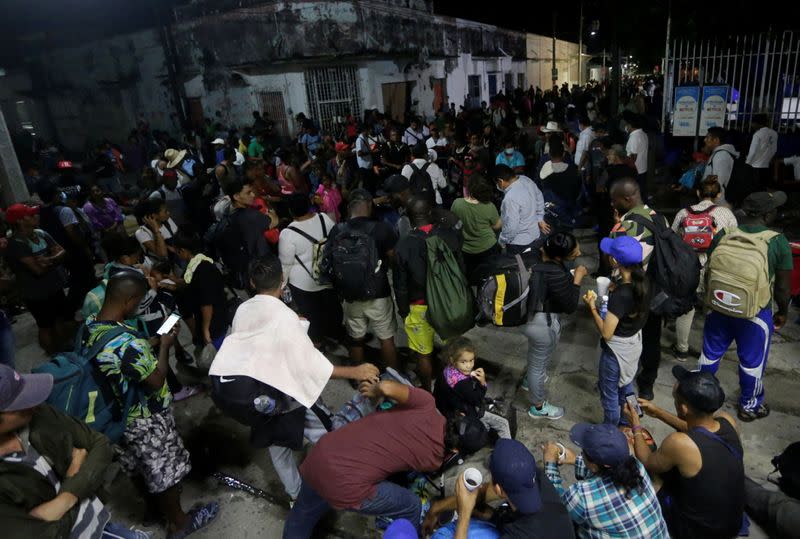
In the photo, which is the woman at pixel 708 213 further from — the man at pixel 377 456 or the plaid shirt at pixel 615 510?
the man at pixel 377 456

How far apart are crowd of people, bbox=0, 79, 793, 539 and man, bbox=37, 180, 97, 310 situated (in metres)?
0.02

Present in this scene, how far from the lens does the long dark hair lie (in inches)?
83.7

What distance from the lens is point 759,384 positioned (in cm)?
366

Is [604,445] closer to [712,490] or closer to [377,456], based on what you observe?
[712,490]

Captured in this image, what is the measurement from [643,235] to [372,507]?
8.54 feet

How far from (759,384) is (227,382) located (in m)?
3.73

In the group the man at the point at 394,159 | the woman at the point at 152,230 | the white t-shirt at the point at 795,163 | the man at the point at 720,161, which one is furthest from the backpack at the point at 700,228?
the white t-shirt at the point at 795,163

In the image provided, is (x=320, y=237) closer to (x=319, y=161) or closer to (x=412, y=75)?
(x=319, y=161)

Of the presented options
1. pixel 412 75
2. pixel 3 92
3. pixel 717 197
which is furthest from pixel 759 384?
pixel 3 92

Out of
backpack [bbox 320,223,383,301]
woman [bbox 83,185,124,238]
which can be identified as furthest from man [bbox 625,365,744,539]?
woman [bbox 83,185,124,238]

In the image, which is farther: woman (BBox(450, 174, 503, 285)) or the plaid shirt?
woman (BBox(450, 174, 503, 285))

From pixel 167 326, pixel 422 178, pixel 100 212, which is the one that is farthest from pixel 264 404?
pixel 100 212

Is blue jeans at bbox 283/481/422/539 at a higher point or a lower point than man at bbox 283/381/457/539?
lower

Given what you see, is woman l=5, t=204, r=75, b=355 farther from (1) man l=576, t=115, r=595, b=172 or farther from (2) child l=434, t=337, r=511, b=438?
(1) man l=576, t=115, r=595, b=172
